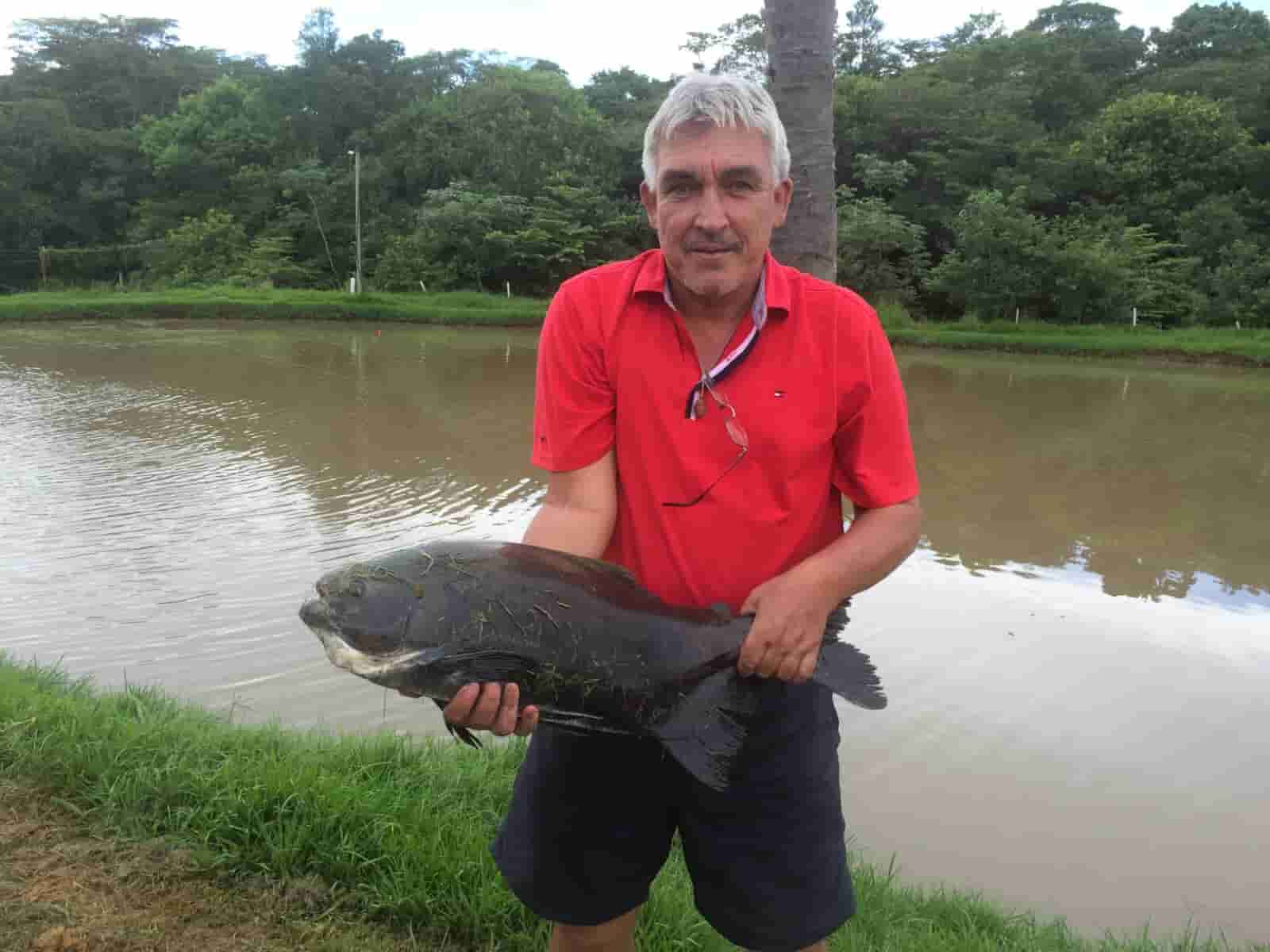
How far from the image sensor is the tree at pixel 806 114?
3707mm

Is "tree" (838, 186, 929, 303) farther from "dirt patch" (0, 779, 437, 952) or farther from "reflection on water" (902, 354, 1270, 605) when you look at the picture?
"dirt patch" (0, 779, 437, 952)

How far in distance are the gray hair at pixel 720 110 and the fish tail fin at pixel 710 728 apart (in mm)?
984

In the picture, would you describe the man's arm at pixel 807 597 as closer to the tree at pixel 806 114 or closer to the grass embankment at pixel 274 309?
the tree at pixel 806 114

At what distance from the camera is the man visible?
1.86 meters

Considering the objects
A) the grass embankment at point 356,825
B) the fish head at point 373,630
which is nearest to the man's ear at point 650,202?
the fish head at point 373,630

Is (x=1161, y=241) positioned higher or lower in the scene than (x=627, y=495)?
higher

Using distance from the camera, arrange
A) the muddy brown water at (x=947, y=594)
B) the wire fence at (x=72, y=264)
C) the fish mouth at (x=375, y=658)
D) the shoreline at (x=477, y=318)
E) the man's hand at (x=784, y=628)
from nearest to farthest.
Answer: the fish mouth at (x=375, y=658), the man's hand at (x=784, y=628), the muddy brown water at (x=947, y=594), the shoreline at (x=477, y=318), the wire fence at (x=72, y=264)

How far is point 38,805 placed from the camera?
113 inches

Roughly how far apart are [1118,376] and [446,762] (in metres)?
19.4

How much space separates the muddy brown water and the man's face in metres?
2.66

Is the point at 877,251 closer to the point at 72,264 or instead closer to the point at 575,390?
the point at 575,390

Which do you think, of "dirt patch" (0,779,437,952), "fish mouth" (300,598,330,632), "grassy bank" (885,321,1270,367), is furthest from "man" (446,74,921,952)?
"grassy bank" (885,321,1270,367)

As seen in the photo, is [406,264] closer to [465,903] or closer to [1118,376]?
[1118,376]

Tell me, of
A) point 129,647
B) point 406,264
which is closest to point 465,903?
point 129,647
